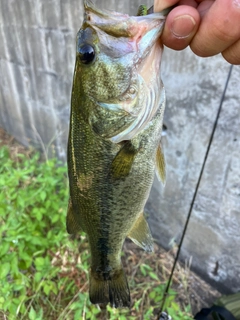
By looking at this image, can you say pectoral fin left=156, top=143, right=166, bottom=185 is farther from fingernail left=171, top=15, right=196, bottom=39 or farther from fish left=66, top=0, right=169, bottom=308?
fingernail left=171, top=15, right=196, bottom=39

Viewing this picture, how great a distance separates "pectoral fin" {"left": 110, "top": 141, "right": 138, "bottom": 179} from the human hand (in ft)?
1.35

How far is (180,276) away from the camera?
2.78m

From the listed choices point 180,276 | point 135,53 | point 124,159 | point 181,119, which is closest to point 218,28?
point 135,53

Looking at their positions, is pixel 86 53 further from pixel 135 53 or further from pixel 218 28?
pixel 218 28

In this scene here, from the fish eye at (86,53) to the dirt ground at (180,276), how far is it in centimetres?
213

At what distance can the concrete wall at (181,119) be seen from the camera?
2.13m

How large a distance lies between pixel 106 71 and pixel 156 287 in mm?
2071

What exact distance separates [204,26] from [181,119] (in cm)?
140

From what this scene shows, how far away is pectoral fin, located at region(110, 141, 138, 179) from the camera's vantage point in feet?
4.15

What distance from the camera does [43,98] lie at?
3.66m

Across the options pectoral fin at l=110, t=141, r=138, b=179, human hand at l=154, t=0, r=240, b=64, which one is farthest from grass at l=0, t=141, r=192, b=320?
human hand at l=154, t=0, r=240, b=64

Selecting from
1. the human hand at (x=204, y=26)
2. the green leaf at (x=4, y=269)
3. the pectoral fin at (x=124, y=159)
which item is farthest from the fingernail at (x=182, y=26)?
the green leaf at (x=4, y=269)

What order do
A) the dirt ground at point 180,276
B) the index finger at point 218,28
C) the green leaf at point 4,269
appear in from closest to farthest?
the index finger at point 218,28
the green leaf at point 4,269
the dirt ground at point 180,276

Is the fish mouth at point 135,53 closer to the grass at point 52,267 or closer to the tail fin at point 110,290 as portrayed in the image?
the tail fin at point 110,290
